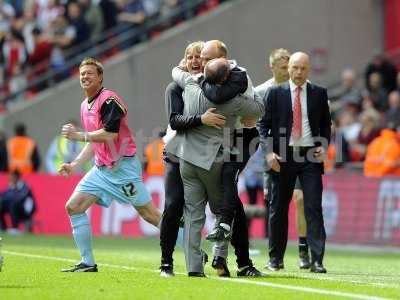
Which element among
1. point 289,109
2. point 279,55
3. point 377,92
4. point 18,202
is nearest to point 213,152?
point 289,109

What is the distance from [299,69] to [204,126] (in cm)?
234

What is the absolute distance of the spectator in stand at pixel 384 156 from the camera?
2161 cm

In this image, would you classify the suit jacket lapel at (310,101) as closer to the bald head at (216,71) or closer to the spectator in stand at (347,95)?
the bald head at (216,71)

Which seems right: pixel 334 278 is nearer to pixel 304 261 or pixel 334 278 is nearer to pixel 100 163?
pixel 304 261

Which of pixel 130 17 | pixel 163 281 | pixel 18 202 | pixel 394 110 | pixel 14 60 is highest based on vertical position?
pixel 130 17

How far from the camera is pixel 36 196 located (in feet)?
81.8

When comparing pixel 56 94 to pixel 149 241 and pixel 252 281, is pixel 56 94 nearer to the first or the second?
pixel 149 241

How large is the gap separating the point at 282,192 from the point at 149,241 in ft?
26.2

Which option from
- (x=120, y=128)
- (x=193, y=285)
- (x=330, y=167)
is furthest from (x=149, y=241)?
(x=193, y=285)

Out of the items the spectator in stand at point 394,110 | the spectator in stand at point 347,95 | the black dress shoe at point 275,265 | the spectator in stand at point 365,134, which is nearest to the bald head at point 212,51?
the black dress shoe at point 275,265

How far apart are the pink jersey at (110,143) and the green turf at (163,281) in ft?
3.81

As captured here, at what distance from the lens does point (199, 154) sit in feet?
40.6

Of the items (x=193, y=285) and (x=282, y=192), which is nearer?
(x=193, y=285)

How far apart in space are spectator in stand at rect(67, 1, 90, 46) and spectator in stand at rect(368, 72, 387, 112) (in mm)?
6637
